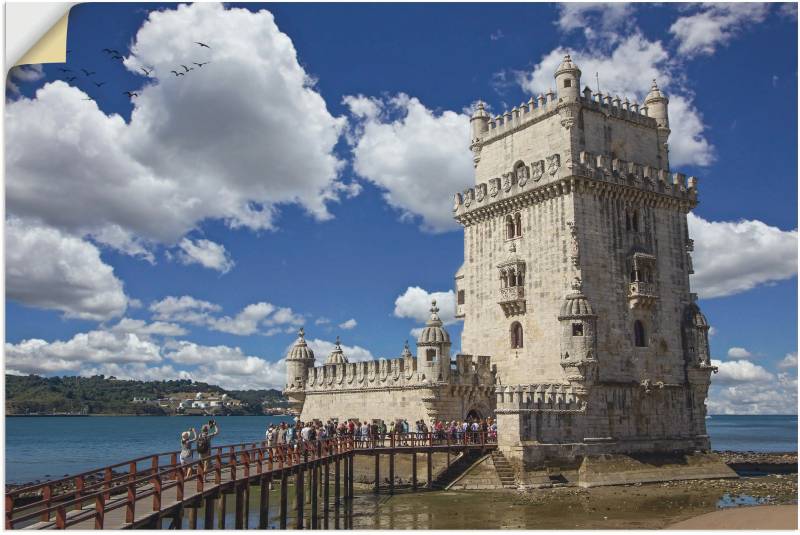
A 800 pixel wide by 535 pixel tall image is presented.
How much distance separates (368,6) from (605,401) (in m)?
24.3

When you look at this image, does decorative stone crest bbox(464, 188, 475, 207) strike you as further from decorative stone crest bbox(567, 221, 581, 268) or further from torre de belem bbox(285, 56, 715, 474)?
decorative stone crest bbox(567, 221, 581, 268)

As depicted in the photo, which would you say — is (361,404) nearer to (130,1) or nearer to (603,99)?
(603,99)

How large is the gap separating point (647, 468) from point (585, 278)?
939 centimetres

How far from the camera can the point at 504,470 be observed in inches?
1401

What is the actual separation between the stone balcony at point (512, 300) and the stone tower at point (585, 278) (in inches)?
3.0

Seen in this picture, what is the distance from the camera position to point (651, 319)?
40844 mm

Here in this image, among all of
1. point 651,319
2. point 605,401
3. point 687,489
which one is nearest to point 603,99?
point 651,319

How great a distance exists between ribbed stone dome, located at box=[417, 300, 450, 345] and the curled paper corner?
2518 cm

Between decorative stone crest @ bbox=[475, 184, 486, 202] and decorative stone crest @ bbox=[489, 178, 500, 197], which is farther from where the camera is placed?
decorative stone crest @ bbox=[475, 184, 486, 202]

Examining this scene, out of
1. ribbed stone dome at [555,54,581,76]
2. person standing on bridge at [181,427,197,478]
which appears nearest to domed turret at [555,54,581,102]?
ribbed stone dome at [555,54,581,76]

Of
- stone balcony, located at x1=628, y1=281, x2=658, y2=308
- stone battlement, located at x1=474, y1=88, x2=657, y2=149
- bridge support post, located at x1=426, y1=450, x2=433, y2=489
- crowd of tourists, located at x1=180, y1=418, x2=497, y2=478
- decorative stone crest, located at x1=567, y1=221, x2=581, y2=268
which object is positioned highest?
stone battlement, located at x1=474, y1=88, x2=657, y2=149

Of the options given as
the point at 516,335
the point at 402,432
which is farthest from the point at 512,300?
the point at 402,432

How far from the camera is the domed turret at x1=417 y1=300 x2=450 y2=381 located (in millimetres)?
40156

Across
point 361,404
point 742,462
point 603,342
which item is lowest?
point 742,462
